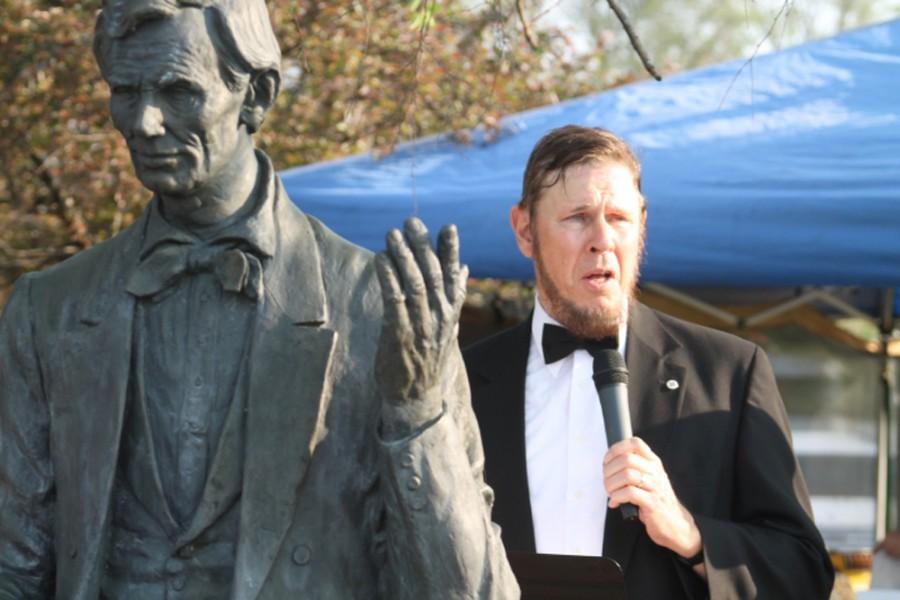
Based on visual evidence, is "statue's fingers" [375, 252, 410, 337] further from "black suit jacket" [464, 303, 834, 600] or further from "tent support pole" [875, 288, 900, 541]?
"tent support pole" [875, 288, 900, 541]

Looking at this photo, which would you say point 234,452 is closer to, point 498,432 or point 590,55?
point 498,432

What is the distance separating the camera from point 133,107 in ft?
8.12

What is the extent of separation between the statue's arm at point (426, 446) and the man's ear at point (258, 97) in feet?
1.30

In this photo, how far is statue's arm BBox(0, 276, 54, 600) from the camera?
102 inches

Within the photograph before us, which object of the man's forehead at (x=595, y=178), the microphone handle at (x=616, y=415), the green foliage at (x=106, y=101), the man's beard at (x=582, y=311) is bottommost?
the microphone handle at (x=616, y=415)

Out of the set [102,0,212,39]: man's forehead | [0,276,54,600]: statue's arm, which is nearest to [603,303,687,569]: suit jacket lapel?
[0,276,54,600]: statue's arm

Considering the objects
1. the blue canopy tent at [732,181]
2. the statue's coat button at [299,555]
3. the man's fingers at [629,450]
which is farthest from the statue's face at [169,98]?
the blue canopy tent at [732,181]

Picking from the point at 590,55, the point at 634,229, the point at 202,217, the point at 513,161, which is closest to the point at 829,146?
the point at 513,161

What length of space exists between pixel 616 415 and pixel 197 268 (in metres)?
1.47

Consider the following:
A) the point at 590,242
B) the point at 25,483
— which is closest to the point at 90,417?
the point at 25,483

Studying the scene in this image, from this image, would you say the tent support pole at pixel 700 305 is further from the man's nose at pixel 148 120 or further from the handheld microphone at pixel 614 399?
the man's nose at pixel 148 120

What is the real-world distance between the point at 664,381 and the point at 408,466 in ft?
6.01

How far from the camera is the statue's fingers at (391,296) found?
7.61 ft

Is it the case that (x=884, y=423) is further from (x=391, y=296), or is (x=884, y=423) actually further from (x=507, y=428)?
(x=391, y=296)
